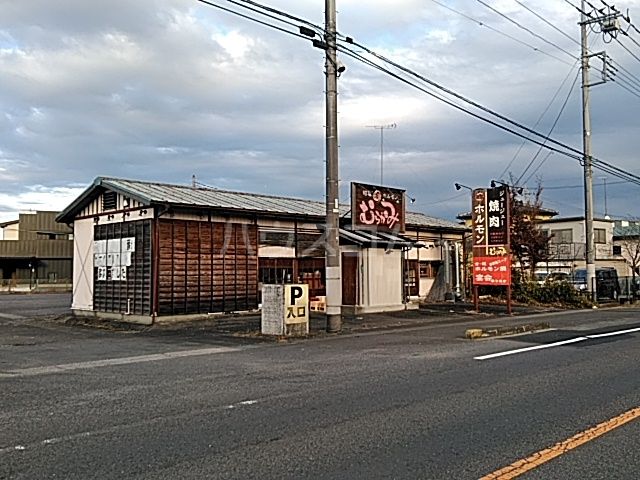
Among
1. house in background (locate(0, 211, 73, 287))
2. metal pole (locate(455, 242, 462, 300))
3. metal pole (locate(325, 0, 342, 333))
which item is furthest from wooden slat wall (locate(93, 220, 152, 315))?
house in background (locate(0, 211, 73, 287))

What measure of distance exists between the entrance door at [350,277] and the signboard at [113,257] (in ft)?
25.5

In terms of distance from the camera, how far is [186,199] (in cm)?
2156

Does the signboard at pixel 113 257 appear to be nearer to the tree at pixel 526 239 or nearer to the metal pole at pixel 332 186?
the metal pole at pixel 332 186

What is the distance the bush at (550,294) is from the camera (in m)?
31.0

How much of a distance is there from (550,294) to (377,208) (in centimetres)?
1125

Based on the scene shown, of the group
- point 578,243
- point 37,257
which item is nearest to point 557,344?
point 578,243

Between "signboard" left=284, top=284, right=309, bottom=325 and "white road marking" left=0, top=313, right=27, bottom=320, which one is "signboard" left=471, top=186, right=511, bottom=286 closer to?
"signboard" left=284, top=284, right=309, bottom=325

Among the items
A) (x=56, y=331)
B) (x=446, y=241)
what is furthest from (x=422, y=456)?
(x=446, y=241)

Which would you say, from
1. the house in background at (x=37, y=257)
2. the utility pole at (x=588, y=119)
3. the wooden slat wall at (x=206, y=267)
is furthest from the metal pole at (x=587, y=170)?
the house in background at (x=37, y=257)

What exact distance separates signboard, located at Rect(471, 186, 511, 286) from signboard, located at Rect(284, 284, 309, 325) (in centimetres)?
1016

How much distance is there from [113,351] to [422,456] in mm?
9699

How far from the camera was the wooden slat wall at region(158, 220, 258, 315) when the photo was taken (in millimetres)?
20531

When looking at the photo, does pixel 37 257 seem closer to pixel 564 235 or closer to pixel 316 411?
pixel 564 235

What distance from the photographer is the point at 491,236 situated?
24.8m
